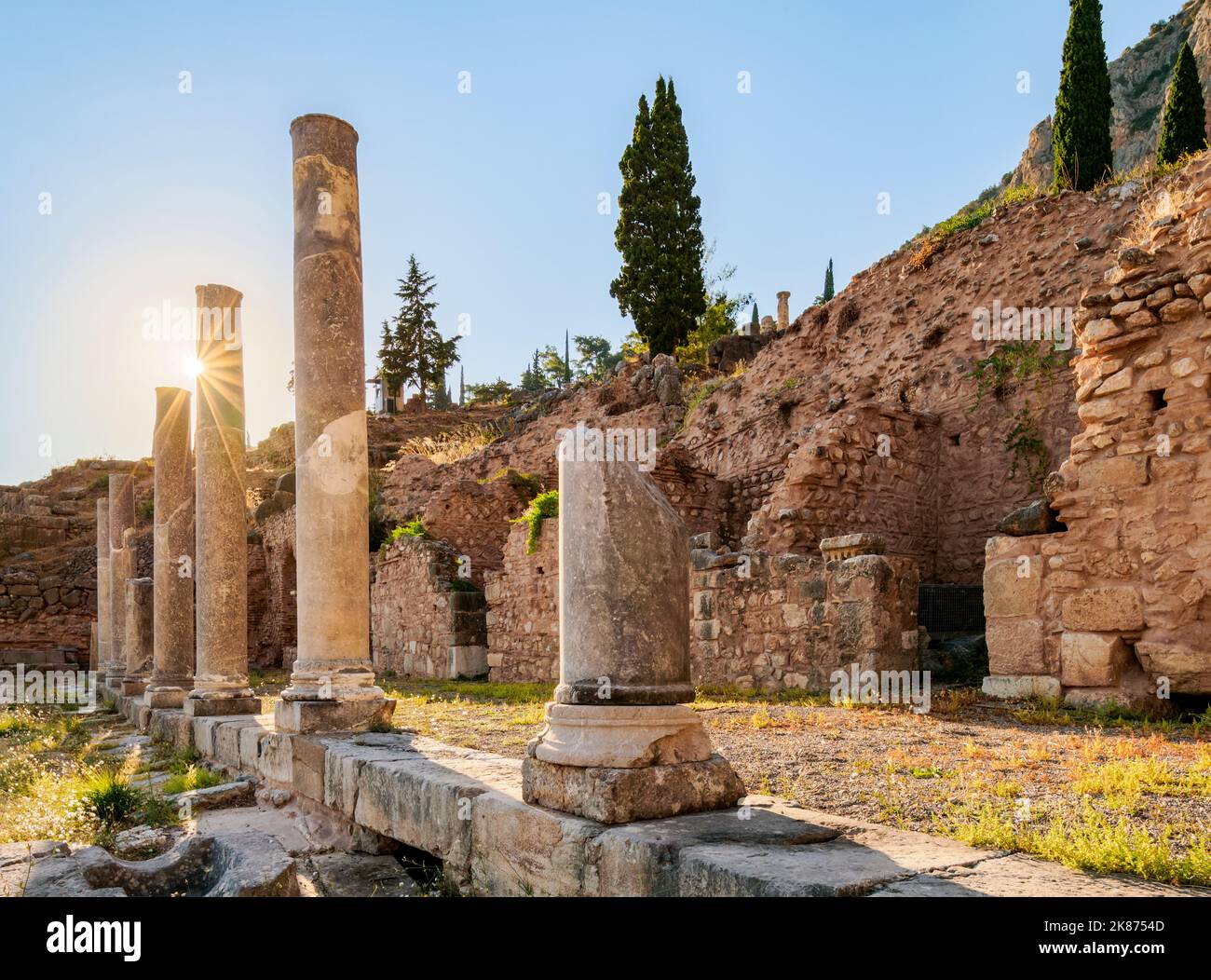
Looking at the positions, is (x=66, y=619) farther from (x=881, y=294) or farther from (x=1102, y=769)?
(x=1102, y=769)

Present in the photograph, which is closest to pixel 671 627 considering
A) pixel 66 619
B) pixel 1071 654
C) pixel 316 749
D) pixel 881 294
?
pixel 316 749

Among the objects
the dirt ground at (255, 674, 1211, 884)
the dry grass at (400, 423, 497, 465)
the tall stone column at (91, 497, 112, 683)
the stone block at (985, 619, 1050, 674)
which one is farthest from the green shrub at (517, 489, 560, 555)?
the dry grass at (400, 423, 497, 465)

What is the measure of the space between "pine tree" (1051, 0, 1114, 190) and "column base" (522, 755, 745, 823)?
77.3 feet

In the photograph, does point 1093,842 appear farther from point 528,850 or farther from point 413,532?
point 413,532

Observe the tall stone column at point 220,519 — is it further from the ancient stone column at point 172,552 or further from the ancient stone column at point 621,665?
the ancient stone column at point 621,665

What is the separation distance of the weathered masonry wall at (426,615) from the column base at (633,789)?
12.3 metres

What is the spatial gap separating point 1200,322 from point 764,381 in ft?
42.3

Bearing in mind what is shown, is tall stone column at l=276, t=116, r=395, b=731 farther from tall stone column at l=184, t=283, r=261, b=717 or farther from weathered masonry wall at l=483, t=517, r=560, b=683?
weathered masonry wall at l=483, t=517, r=560, b=683

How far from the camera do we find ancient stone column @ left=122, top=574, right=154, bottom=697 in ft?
45.0

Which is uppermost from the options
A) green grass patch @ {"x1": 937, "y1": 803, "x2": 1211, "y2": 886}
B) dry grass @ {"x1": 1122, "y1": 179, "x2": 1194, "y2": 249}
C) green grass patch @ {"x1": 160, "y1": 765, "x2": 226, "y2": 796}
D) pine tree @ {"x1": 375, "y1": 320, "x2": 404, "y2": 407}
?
pine tree @ {"x1": 375, "y1": 320, "x2": 404, "y2": 407}

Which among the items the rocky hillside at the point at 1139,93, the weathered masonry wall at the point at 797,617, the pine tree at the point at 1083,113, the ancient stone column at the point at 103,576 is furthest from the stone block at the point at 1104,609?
the rocky hillside at the point at 1139,93

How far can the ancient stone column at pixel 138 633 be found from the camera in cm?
1371

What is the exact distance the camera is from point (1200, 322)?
745 cm

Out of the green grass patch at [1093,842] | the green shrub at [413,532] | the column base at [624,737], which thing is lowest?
the green grass patch at [1093,842]
